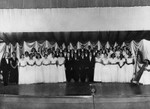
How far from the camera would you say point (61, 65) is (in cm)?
843

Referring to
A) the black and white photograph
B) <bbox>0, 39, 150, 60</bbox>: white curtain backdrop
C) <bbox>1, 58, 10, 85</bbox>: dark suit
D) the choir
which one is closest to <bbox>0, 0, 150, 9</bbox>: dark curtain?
the black and white photograph

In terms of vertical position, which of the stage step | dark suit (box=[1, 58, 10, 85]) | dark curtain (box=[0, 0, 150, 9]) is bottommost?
the stage step

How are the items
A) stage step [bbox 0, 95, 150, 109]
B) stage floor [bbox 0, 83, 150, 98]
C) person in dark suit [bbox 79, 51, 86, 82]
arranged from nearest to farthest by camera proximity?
stage step [bbox 0, 95, 150, 109] → stage floor [bbox 0, 83, 150, 98] → person in dark suit [bbox 79, 51, 86, 82]

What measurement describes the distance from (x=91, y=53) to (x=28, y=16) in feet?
9.00

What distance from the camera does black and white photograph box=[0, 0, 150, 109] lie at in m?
7.57

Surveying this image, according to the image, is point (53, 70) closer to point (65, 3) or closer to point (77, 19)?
point (77, 19)

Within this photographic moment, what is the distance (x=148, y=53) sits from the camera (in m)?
8.09

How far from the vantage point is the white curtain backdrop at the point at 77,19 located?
25.0 feet

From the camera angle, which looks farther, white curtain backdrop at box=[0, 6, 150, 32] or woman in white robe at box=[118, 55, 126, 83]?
woman in white robe at box=[118, 55, 126, 83]

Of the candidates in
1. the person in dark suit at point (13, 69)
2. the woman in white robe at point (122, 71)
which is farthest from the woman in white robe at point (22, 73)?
the woman in white robe at point (122, 71)

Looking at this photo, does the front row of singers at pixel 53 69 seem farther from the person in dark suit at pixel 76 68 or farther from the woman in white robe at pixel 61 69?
the person in dark suit at pixel 76 68

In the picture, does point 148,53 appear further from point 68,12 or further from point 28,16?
point 28,16

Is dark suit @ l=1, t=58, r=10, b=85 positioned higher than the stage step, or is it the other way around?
dark suit @ l=1, t=58, r=10, b=85

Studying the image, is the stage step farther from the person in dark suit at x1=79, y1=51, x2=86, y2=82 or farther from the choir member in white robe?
the person in dark suit at x1=79, y1=51, x2=86, y2=82
